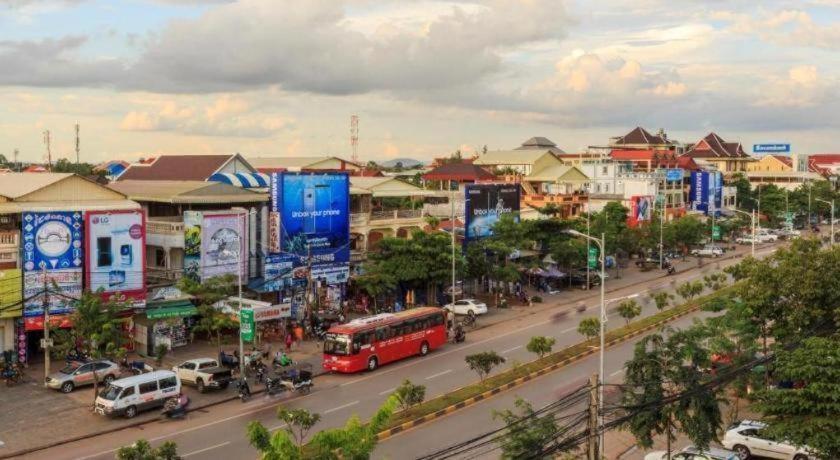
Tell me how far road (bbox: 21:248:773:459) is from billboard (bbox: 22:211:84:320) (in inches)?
330

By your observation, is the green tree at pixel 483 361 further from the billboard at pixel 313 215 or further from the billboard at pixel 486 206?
the billboard at pixel 486 206

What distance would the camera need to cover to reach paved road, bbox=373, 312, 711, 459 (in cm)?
2609

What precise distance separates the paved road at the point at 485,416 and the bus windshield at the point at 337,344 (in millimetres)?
7393

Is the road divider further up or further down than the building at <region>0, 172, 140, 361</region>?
further down

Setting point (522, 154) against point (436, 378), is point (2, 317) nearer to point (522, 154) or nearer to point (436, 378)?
point (436, 378)

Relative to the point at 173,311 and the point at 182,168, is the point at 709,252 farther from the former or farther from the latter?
the point at 173,311

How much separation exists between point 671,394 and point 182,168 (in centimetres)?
4667

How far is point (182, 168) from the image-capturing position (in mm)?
60750

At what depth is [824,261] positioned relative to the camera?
29.4 metres

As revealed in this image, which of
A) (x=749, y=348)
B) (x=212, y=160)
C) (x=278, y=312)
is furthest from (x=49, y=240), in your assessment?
(x=749, y=348)

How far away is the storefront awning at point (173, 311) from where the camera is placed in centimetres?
3891

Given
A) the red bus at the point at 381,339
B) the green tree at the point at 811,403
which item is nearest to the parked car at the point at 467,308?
the red bus at the point at 381,339

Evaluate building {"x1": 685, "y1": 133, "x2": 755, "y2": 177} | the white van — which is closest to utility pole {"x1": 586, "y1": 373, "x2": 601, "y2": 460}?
the white van

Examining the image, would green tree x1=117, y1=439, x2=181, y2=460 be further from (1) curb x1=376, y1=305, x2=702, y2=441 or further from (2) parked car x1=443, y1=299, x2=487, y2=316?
(2) parked car x1=443, y1=299, x2=487, y2=316
